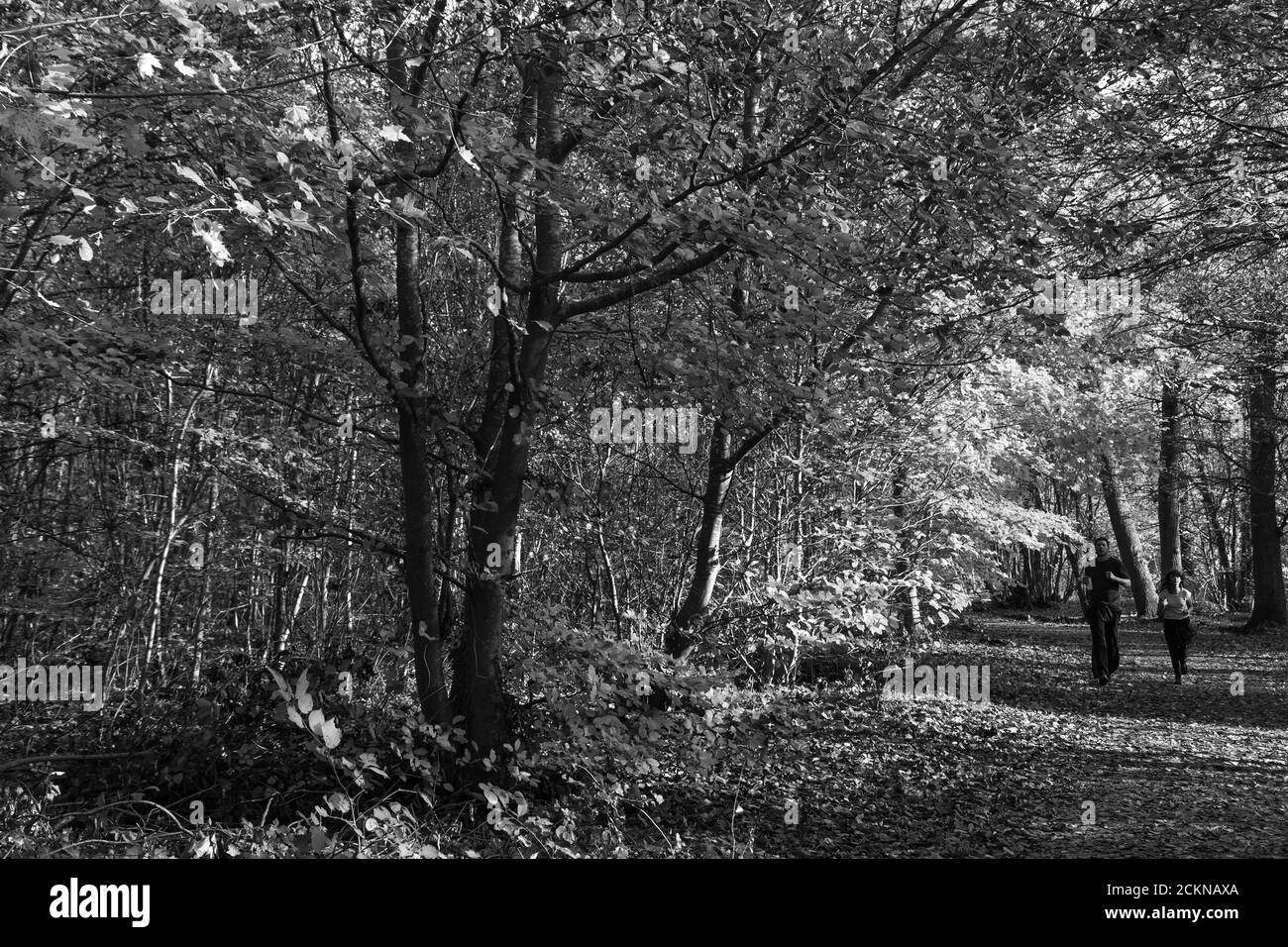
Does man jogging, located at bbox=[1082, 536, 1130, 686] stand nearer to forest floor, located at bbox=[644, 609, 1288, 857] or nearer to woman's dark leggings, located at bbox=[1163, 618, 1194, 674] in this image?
forest floor, located at bbox=[644, 609, 1288, 857]

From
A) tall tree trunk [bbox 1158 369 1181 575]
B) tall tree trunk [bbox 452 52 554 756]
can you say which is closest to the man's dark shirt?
tall tree trunk [bbox 1158 369 1181 575]

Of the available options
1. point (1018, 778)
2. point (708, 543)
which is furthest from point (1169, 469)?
point (708, 543)

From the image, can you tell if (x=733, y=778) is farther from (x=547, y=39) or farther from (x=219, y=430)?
(x=547, y=39)

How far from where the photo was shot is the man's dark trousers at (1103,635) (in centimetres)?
1263

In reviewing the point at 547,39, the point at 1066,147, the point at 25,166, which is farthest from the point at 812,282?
the point at 25,166

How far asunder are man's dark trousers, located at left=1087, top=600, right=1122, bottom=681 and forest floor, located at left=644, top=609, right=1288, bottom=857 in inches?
11.3

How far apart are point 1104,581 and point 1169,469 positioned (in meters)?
7.61

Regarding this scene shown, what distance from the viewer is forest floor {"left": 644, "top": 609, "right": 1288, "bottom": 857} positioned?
653cm

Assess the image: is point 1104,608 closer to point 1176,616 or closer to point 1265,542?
point 1176,616

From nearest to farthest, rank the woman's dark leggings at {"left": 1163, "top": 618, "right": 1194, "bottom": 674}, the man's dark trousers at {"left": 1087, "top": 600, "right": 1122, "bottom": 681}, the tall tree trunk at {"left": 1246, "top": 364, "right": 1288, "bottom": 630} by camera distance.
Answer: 1. the man's dark trousers at {"left": 1087, "top": 600, "right": 1122, "bottom": 681}
2. the woman's dark leggings at {"left": 1163, "top": 618, "right": 1194, "bottom": 674}
3. the tall tree trunk at {"left": 1246, "top": 364, "right": 1288, "bottom": 630}

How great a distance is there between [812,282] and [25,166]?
4.06 metres

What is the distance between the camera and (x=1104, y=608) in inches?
495

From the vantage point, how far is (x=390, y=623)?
10406 millimetres

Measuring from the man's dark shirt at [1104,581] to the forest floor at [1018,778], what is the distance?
122 centimetres
